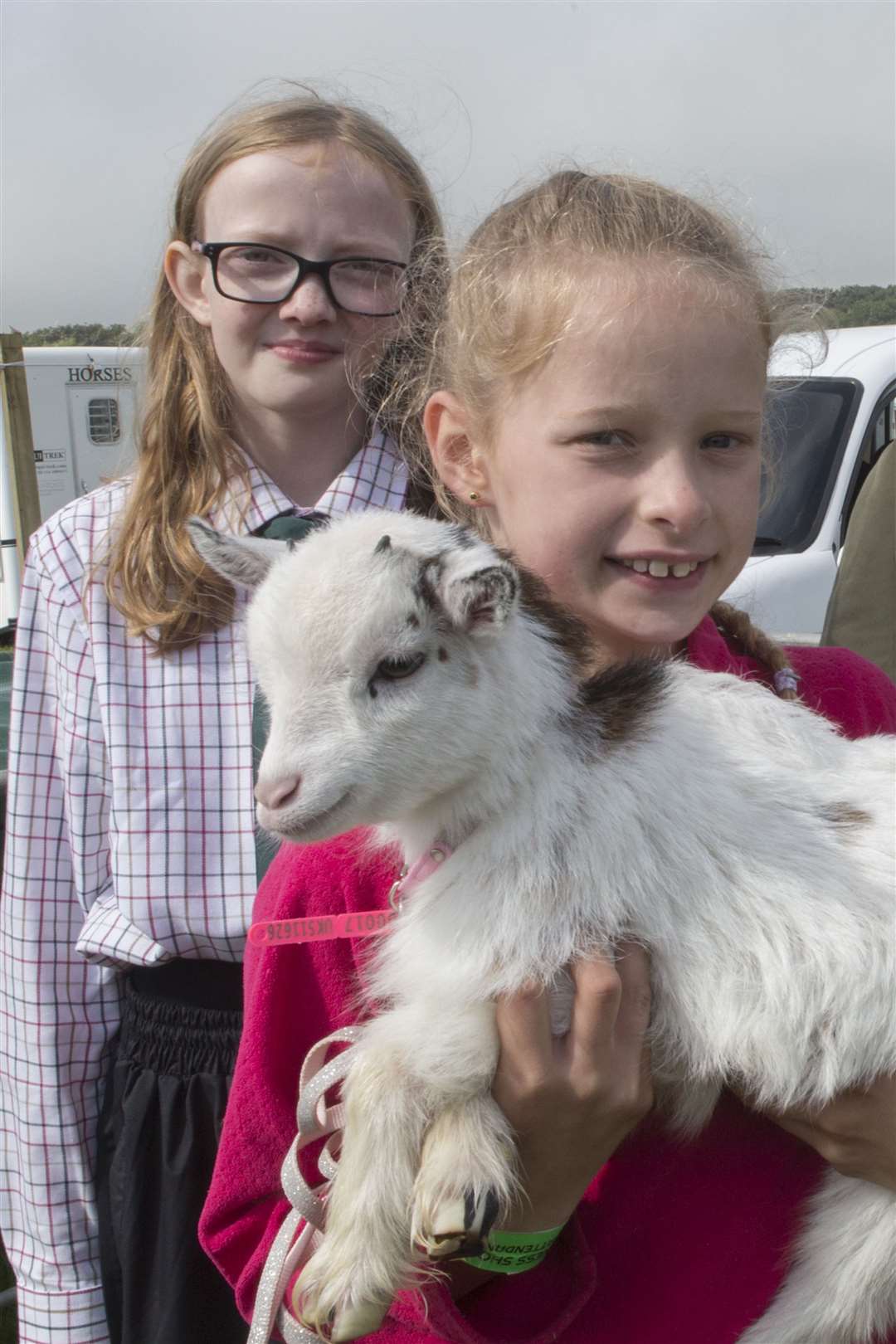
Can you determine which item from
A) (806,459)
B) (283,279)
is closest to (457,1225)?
(283,279)

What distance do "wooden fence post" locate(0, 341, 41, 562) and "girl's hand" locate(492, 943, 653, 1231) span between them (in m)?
11.9

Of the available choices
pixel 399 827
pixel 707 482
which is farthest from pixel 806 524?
pixel 399 827

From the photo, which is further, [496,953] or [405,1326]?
[405,1326]

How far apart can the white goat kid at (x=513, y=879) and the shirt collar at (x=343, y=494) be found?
1.03 meters

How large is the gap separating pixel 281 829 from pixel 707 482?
3.15ft

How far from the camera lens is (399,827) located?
1883mm

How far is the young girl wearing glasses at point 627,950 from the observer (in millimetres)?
1704

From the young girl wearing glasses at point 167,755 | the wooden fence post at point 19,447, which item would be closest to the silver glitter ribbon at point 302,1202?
the young girl wearing glasses at point 167,755

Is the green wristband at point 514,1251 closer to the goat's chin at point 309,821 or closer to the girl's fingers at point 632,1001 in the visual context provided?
the girl's fingers at point 632,1001

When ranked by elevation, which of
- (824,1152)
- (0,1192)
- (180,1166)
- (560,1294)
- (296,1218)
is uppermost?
(824,1152)

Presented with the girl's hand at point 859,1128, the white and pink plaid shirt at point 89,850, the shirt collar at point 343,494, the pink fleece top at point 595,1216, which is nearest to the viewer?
the girl's hand at point 859,1128

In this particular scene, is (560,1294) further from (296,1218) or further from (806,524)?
(806,524)

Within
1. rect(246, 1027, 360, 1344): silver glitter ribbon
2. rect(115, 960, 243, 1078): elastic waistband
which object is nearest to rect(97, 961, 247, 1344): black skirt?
rect(115, 960, 243, 1078): elastic waistband

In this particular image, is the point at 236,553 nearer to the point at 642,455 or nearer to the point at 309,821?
the point at 309,821
